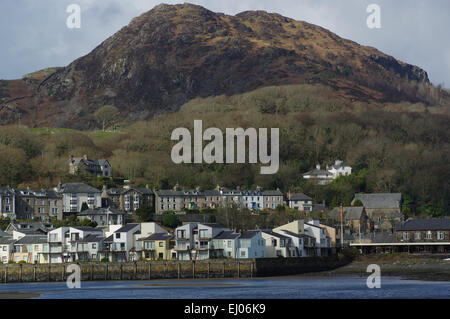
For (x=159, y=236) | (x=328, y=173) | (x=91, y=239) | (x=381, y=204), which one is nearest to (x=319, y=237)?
→ (x=159, y=236)

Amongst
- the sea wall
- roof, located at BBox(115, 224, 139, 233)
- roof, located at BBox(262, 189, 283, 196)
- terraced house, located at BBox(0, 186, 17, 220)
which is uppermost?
roof, located at BBox(262, 189, 283, 196)

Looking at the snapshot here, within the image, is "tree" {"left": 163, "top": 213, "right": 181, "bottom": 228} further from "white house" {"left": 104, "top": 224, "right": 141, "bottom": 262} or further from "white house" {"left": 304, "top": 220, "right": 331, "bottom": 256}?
"white house" {"left": 304, "top": 220, "right": 331, "bottom": 256}

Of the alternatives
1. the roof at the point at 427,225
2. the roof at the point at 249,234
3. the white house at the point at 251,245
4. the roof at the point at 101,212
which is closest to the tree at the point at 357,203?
the roof at the point at 427,225

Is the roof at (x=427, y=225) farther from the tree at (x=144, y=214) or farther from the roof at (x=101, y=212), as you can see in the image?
the roof at (x=101, y=212)

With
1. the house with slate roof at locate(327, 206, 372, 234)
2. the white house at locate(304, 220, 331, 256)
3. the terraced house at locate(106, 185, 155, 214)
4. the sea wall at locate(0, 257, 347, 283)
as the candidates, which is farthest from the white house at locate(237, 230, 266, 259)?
the terraced house at locate(106, 185, 155, 214)

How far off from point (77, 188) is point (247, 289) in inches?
2289

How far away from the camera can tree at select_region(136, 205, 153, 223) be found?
105750 millimetres

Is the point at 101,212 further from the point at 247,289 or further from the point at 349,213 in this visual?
the point at 247,289

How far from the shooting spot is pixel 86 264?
7969 centimetres

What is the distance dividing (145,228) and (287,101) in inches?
3757

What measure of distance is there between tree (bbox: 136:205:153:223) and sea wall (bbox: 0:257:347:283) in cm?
2605
